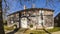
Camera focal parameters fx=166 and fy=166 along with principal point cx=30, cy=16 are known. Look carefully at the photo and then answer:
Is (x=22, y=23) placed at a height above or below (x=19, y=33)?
above

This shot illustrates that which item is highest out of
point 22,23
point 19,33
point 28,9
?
point 28,9

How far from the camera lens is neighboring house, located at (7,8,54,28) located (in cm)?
545

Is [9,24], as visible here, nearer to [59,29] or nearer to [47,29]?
[47,29]

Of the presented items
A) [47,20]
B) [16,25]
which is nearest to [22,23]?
[16,25]

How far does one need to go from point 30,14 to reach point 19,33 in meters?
0.75

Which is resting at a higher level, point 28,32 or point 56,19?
point 56,19

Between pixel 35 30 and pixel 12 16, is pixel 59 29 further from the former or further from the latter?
pixel 12 16

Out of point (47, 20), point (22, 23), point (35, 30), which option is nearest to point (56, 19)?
point (47, 20)

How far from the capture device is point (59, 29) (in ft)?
18.4

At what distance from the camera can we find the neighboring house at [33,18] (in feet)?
17.9

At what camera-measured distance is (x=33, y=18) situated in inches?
222

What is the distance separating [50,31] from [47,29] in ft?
0.40

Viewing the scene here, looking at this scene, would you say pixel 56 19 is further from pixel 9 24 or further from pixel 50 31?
pixel 9 24

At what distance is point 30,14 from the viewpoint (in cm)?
559
